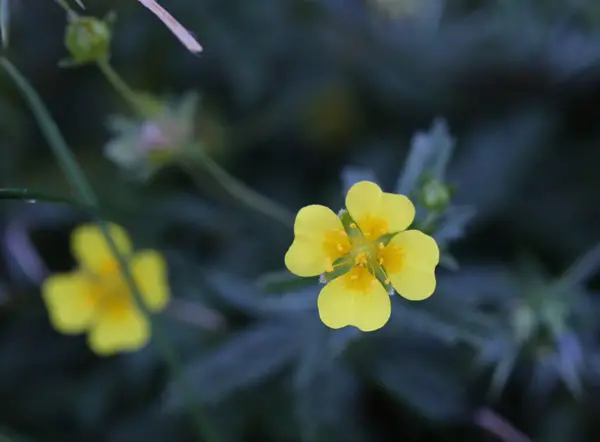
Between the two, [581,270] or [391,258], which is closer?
[391,258]

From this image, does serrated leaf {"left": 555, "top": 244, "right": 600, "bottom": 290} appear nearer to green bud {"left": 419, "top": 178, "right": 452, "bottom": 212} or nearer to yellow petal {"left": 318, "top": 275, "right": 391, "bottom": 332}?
green bud {"left": 419, "top": 178, "right": 452, "bottom": 212}

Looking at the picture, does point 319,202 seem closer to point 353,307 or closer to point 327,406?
point 327,406

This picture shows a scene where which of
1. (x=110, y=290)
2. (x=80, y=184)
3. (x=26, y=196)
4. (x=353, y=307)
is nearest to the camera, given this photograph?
(x=26, y=196)

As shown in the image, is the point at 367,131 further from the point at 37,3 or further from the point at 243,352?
the point at 37,3

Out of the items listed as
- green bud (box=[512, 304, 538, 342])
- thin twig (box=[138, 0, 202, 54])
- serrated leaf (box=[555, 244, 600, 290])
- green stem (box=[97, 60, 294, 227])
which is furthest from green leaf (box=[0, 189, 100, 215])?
serrated leaf (box=[555, 244, 600, 290])

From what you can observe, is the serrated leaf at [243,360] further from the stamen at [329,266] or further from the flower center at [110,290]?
the stamen at [329,266]

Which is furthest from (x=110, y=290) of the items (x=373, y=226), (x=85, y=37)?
(x=373, y=226)

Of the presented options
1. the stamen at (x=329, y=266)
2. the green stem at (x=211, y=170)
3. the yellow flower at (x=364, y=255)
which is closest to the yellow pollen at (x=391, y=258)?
the yellow flower at (x=364, y=255)
